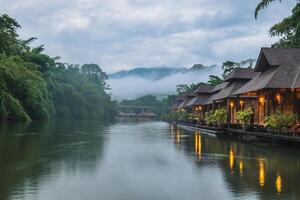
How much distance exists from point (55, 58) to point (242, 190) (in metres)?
96.7

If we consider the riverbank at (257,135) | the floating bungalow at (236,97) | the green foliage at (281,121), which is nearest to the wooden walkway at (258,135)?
the riverbank at (257,135)

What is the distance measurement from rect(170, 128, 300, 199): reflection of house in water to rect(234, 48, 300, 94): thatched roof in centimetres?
769

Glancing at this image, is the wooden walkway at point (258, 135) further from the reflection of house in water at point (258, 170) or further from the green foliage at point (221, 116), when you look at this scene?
the reflection of house in water at point (258, 170)

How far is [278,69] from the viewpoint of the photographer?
97.1 feet

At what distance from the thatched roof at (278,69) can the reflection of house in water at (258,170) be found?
7694 mm

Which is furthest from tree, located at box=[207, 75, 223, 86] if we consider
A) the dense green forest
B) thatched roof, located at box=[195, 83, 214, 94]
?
the dense green forest

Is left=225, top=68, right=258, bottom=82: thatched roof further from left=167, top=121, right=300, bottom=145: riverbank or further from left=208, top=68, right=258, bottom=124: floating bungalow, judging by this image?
left=167, top=121, right=300, bottom=145: riverbank

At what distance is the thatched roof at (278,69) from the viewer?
91.0 feet

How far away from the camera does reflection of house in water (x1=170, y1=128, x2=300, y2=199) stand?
35.9 feet

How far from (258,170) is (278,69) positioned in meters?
16.5

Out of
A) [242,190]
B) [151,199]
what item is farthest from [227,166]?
[151,199]

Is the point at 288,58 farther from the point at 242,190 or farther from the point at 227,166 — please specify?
the point at 242,190

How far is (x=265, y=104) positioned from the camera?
33219 mm

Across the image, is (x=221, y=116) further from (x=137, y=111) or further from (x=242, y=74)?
(x=137, y=111)
